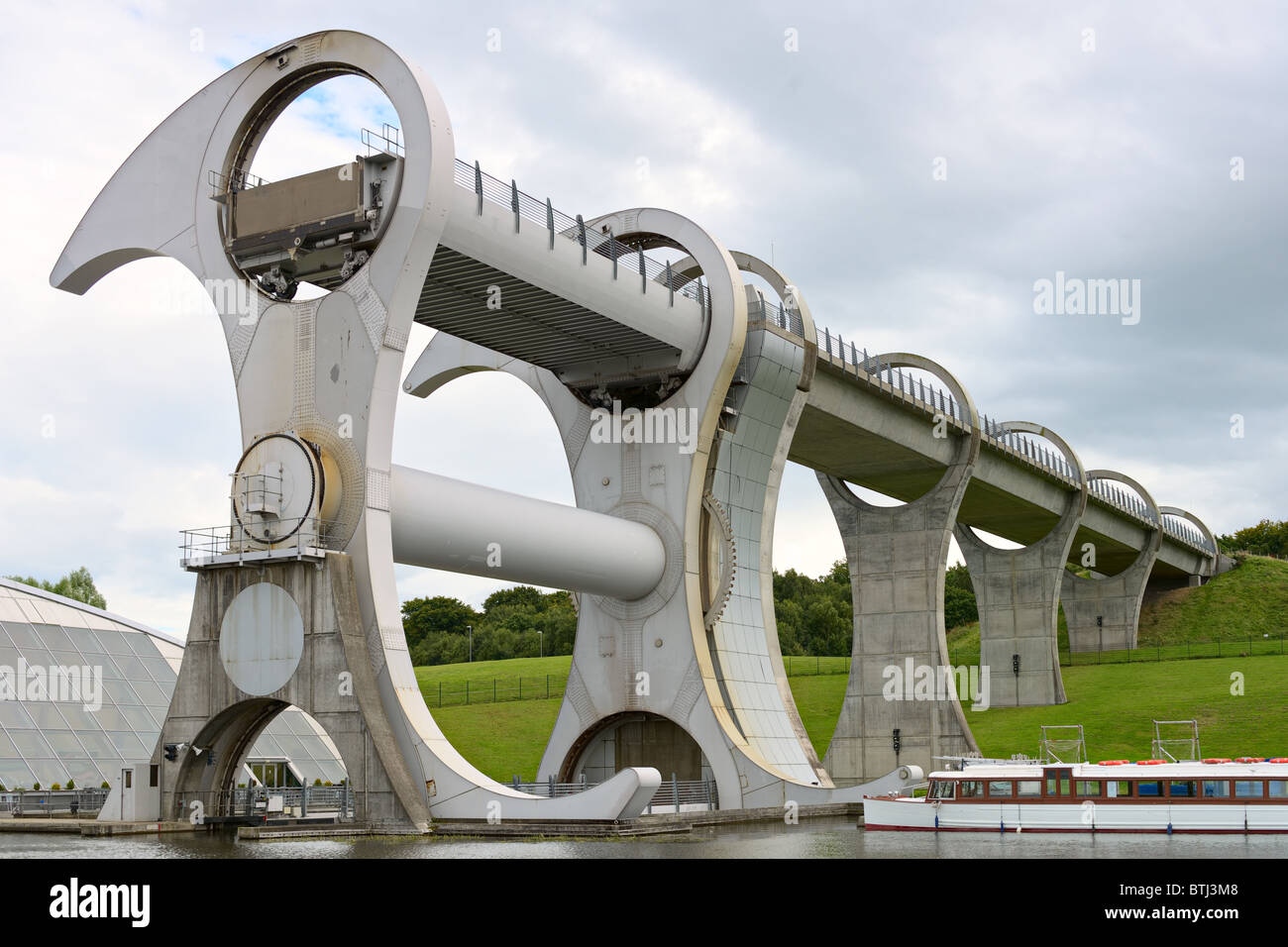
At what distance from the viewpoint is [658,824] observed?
91.6ft

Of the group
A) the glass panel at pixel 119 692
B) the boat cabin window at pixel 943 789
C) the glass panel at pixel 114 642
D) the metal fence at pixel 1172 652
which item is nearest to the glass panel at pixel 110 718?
the glass panel at pixel 119 692

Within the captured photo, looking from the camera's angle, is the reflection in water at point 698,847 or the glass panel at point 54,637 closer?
the reflection in water at point 698,847

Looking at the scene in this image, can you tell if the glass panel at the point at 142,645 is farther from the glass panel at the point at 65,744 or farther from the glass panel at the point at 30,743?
the glass panel at the point at 30,743

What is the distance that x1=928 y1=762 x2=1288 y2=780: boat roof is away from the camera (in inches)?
1110

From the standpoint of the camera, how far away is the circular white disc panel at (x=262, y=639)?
27.3 meters

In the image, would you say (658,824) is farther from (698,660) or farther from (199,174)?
(199,174)

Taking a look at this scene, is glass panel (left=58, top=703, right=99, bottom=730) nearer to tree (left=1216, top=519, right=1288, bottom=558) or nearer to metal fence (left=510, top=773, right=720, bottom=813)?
metal fence (left=510, top=773, right=720, bottom=813)

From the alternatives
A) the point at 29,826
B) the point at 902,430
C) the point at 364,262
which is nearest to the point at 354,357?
the point at 364,262

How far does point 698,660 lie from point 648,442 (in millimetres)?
6368

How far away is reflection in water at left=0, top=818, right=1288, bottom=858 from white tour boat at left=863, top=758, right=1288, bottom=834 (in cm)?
46

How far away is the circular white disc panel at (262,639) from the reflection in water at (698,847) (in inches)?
124

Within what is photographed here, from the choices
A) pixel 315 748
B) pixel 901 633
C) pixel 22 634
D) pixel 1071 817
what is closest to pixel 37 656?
pixel 22 634

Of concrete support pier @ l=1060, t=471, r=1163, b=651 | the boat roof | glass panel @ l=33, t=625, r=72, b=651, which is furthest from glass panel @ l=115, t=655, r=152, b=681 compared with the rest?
concrete support pier @ l=1060, t=471, r=1163, b=651

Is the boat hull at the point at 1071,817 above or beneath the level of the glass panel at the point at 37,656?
beneath
